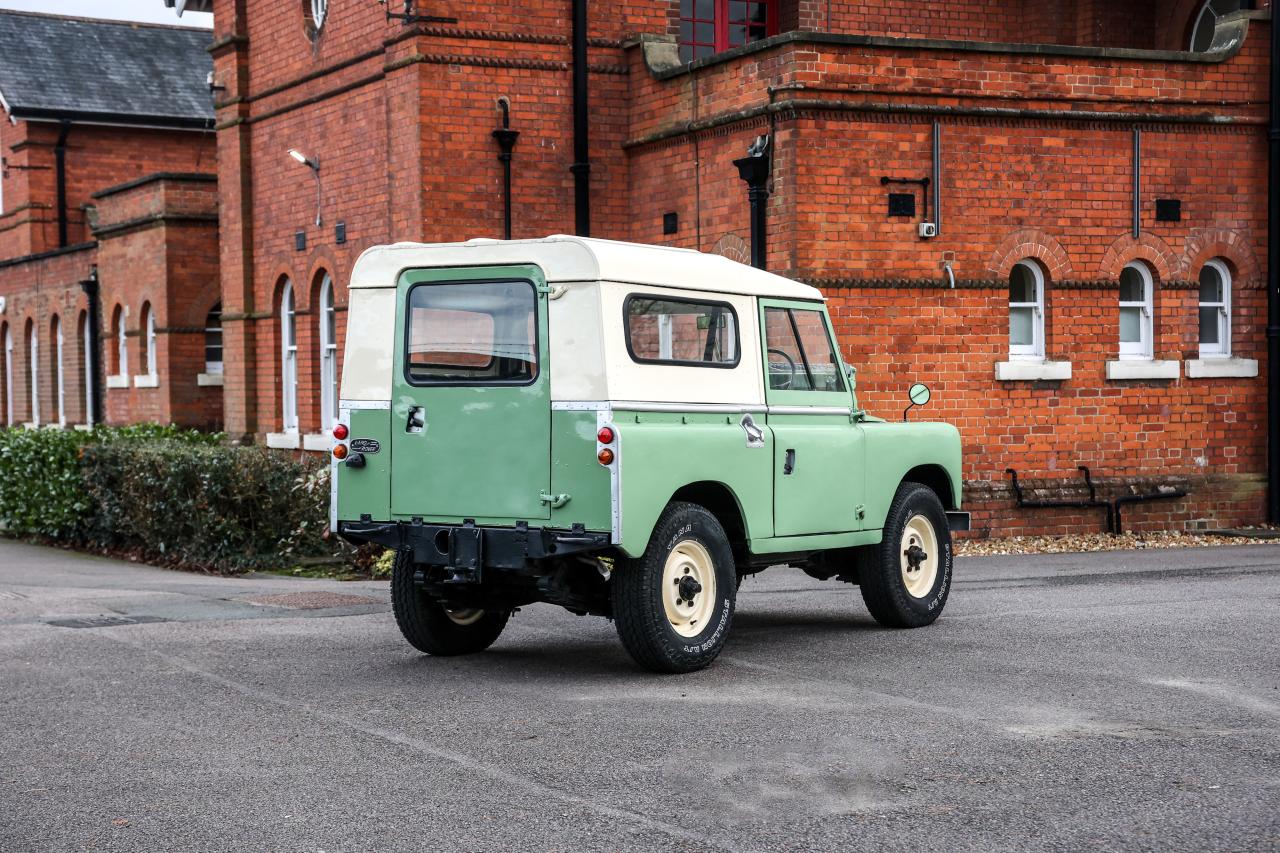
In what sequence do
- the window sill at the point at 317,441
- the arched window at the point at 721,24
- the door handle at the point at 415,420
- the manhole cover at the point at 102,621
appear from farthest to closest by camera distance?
the window sill at the point at 317,441, the arched window at the point at 721,24, the manhole cover at the point at 102,621, the door handle at the point at 415,420

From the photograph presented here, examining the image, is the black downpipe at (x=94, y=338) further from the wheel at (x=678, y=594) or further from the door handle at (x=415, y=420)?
the wheel at (x=678, y=594)

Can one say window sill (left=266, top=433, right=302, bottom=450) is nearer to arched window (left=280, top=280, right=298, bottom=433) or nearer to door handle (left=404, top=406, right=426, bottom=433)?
arched window (left=280, top=280, right=298, bottom=433)

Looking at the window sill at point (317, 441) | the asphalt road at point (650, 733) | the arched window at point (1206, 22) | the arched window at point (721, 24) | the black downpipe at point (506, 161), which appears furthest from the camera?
the window sill at point (317, 441)

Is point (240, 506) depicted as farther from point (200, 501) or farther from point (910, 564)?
point (910, 564)

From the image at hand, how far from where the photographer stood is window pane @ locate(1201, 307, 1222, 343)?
17.6 m

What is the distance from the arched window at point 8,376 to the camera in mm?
34375

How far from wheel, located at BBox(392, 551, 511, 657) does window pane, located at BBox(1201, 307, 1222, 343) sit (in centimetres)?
1042

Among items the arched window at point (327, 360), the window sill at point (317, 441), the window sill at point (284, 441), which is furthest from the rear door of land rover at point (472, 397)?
the window sill at point (284, 441)

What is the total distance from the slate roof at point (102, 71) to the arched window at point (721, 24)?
54.7 feet

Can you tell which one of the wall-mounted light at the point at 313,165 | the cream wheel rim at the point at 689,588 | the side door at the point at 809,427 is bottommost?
the cream wheel rim at the point at 689,588

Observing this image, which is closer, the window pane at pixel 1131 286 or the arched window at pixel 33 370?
the window pane at pixel 1131 286

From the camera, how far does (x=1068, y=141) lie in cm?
1670

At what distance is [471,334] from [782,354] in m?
2.02

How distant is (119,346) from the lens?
91.7ft
